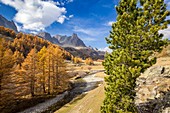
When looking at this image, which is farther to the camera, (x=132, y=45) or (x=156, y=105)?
(x=156, y=105)

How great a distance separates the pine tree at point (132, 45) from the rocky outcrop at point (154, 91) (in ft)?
11.4

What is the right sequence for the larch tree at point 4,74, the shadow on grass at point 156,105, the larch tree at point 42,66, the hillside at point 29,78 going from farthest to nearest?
the larch tree at point 42,66 < the hillside at point 29,78 < the larch tree at point 4,74 < the shadow on grass at point 156,105

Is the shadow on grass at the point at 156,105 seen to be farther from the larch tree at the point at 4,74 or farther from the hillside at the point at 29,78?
the hillside at the point at 29,78

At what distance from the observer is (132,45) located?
1909cm

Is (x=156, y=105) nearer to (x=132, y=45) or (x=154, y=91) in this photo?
(x=154, y=91)

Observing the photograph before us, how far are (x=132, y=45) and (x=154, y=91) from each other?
286 inches

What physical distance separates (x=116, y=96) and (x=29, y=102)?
37.1 metres

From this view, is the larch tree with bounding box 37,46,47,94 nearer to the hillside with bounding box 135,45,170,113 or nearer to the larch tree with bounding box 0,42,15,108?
the larch tree with bounding box 0,42,15,108

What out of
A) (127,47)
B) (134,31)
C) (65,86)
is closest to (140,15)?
(134,31)

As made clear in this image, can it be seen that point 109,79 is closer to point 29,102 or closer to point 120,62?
point 120,62

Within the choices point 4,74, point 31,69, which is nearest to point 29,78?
point 31,69

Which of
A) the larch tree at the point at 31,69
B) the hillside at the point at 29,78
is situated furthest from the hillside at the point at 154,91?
the larch tree at the point at 31,69

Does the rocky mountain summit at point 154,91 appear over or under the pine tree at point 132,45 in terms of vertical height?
under

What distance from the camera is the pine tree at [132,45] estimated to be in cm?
1812
